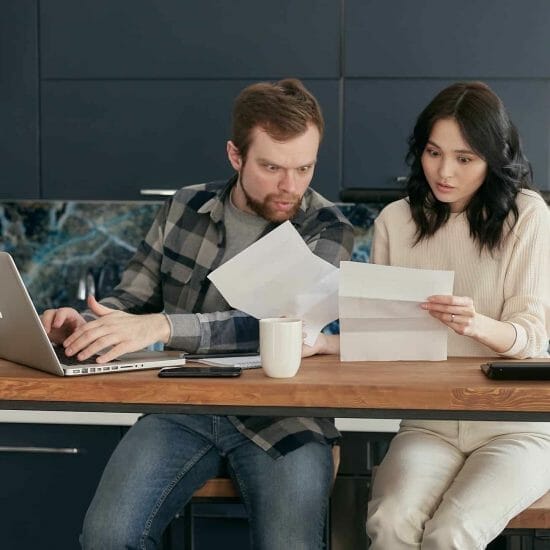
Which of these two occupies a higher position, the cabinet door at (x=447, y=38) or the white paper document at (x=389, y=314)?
the cabinet door at (x=447, y=38)

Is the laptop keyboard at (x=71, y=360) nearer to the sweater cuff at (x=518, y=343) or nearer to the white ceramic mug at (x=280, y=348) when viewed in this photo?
the white ceramic mug at (x=280, y=348)

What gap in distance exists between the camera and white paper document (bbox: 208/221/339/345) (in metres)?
2.03

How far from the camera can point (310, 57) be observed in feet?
10.5

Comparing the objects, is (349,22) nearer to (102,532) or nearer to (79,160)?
(79,160)

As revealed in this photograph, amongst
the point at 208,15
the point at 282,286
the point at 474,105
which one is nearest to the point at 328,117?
the point at 208,15

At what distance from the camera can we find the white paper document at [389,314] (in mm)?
1887

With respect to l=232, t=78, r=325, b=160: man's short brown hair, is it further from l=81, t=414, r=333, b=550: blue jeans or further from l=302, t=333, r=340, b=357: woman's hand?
l=81, t=414, r=333, b=550: blue jeans

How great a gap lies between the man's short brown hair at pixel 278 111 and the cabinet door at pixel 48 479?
3.36 ft

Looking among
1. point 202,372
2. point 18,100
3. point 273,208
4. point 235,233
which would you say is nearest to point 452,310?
point 202,372

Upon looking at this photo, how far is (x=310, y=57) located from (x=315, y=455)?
1559 millimetres

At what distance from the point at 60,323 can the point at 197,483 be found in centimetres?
42

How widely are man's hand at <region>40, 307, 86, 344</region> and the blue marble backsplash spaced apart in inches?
57.8

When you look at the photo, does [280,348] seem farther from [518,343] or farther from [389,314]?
[518,343]

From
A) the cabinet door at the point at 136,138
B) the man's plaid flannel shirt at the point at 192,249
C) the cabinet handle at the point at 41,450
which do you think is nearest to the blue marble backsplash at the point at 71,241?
the cabinet door at the point at 136,138
